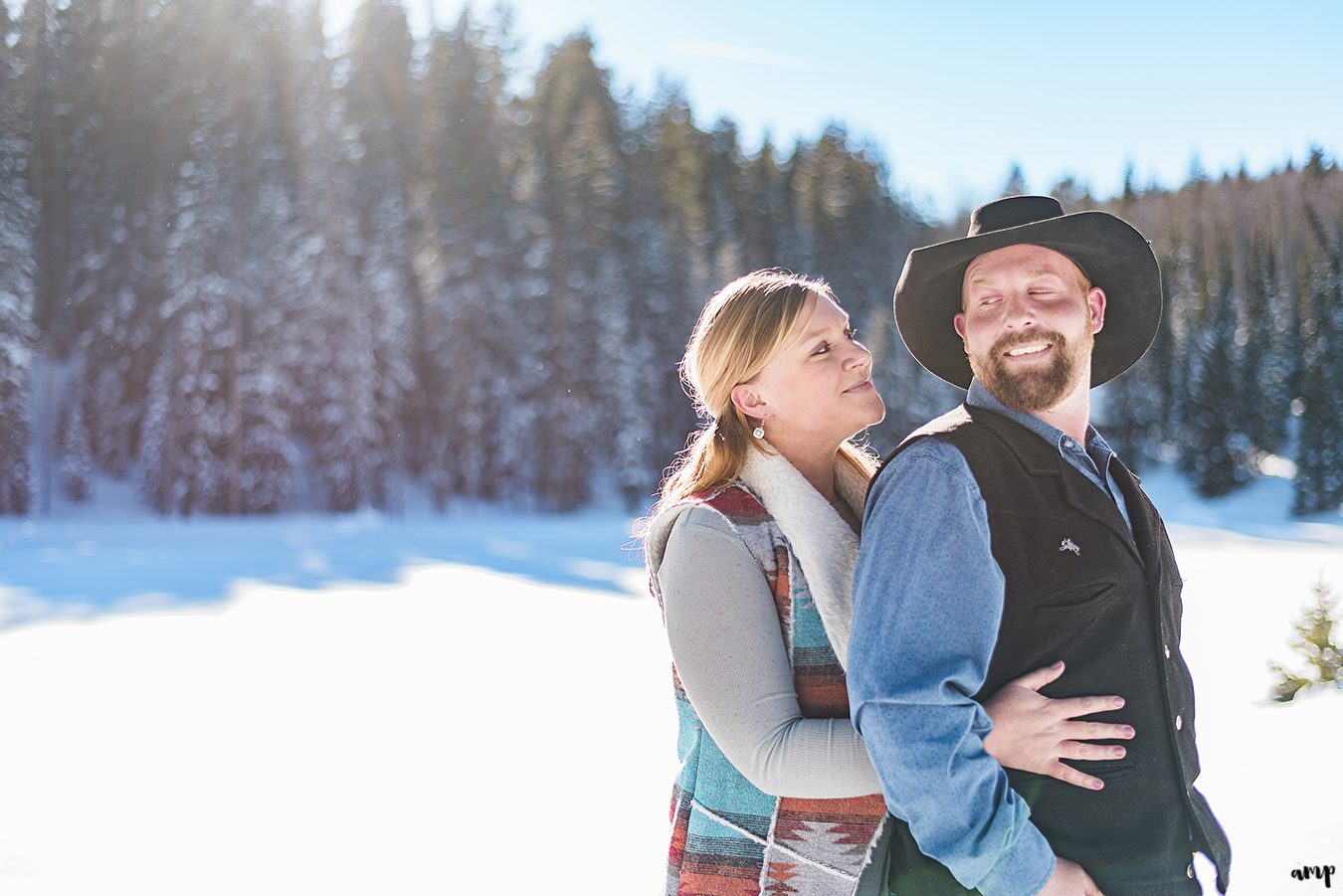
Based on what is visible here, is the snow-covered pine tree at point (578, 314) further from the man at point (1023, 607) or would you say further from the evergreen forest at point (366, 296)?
the man at point (1023, 607)

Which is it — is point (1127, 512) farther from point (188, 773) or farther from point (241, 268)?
point (241, 268)

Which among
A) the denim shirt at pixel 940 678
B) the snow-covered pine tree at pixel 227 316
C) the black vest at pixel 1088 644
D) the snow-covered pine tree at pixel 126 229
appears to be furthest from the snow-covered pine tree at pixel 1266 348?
the snow-covered pine tree at pixel 126 229

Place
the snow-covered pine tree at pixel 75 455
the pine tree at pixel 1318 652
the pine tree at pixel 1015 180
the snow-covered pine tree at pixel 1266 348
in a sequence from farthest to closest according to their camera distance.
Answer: the pine tree at pixel 1015 180, the snow-covered pine tree at pixel 75 455, the snow-covered pine tree at pixel 1266 348, the pine tree at pixel 1318 652

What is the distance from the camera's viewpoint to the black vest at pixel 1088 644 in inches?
66.6

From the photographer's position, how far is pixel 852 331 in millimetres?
2328

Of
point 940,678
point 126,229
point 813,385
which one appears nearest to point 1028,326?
point 813,385

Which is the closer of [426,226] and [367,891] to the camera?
[367,891]

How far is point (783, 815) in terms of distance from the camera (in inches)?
77.0

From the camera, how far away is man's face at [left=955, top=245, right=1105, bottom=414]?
1.88 metres

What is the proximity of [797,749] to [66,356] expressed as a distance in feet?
116

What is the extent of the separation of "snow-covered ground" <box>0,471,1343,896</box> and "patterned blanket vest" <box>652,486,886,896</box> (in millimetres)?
1265

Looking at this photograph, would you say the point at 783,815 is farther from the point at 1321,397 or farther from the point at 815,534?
the point at 1321,397

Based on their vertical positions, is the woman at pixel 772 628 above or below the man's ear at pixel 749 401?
below

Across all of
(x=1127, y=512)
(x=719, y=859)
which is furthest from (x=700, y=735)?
(x=1127, y=512)
